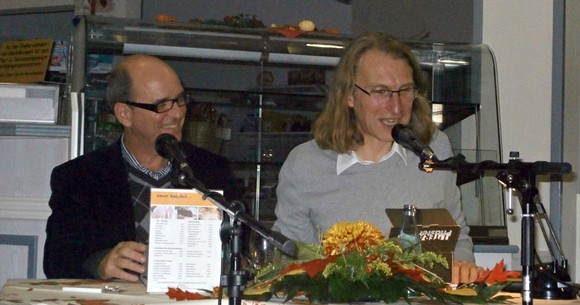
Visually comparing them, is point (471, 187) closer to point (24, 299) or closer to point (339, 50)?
point (339, 50)

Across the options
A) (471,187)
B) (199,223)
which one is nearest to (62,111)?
(471,187)

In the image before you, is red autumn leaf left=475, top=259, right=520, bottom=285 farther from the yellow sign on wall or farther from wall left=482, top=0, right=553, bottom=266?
the yellow sign on wall

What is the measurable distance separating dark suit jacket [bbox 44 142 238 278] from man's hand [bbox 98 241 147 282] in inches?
11.8

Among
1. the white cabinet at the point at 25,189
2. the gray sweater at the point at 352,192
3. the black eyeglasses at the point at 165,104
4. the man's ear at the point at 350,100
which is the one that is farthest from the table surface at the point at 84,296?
the white cabinet at the point at 25,189

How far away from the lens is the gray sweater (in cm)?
256

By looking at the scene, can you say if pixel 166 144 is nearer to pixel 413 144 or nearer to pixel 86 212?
pixel 413 144

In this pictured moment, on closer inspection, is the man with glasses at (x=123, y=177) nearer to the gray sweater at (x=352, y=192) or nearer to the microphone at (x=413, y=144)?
the gray sweater at (x=352, y=192)

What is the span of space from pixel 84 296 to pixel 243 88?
5.44ft

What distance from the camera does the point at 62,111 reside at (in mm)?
4012

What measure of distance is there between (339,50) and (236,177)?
651 millimetres

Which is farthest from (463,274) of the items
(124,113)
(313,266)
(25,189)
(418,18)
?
(418,18)

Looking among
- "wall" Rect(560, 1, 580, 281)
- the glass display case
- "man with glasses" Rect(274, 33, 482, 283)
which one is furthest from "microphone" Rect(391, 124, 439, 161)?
"wall" Rect(560, 1, 580, 281)

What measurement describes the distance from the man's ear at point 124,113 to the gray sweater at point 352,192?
1.74 ft

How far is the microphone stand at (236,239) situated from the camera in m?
1.47
